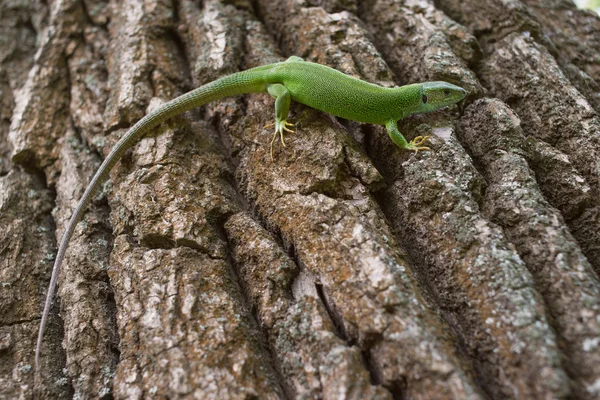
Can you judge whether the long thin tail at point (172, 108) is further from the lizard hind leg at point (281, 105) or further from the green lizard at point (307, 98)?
the lizard hind leg at point (281, 105)

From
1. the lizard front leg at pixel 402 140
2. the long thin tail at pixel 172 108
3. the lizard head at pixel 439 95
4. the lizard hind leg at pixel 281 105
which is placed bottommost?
the long thin tail at pixel 172 108

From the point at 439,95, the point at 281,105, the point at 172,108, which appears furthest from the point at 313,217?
the point at 172,108

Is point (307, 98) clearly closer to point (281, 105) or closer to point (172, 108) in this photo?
point (281, 105)

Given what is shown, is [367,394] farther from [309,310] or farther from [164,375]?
[164,375]

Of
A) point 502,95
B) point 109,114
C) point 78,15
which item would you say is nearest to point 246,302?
point 109,114

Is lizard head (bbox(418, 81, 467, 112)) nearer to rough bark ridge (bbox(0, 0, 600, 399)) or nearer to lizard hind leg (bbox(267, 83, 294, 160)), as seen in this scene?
rough bark ridge (bbox(0, 0, 600, 399))

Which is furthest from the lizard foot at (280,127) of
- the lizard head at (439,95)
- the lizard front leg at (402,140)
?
the lizard head at (439,95)
